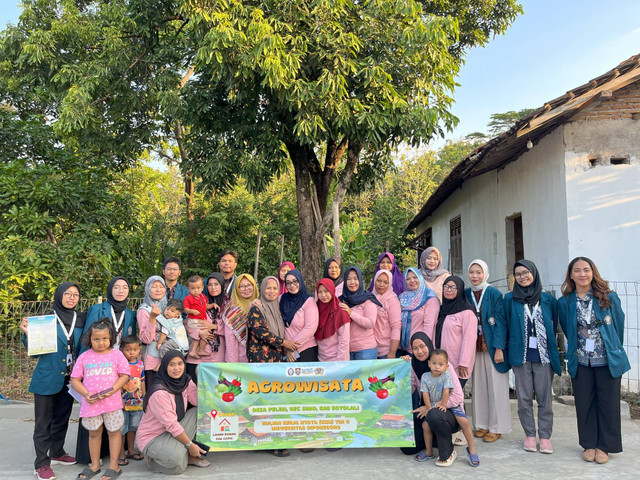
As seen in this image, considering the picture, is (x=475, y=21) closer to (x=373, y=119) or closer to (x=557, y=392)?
(x=373, y=119)

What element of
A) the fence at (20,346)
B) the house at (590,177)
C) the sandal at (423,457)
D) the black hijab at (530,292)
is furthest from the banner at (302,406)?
the house at (590,177)

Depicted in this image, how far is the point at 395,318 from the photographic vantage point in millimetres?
4762

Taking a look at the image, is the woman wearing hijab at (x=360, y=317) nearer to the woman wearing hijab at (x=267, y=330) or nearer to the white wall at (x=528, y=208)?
the woman wearing hijab at (x=267, y=330)

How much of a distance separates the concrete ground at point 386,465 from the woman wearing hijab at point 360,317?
2.87 feet

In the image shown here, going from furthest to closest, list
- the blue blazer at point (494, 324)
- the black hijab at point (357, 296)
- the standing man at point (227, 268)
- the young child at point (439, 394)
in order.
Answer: the standing man at point (227, 268), the black hijab at point (357, 296), the blue blazer at point (494, 324), the young child at point (439, 394)

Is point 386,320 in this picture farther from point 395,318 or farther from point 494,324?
Answer: point 494,324

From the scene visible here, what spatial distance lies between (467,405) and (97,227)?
7042mm

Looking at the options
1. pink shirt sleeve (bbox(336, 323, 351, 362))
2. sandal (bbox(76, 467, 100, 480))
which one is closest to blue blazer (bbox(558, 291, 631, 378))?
pink shirt sleeve (bbox(336, 323, 351, 362))

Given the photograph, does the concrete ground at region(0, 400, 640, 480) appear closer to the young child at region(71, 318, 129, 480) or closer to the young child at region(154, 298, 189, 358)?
the young child at region(71, 318, 129, 480)

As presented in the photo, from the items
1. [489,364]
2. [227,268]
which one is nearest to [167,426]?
[227,268]

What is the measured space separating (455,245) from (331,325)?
34.4ft

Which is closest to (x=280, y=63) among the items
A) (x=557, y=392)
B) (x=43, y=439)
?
(x=43, y=439)

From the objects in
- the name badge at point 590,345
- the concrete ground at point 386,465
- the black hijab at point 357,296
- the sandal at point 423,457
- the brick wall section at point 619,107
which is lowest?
the concrete ground at point 386,465

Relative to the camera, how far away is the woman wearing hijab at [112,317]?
432 cm
